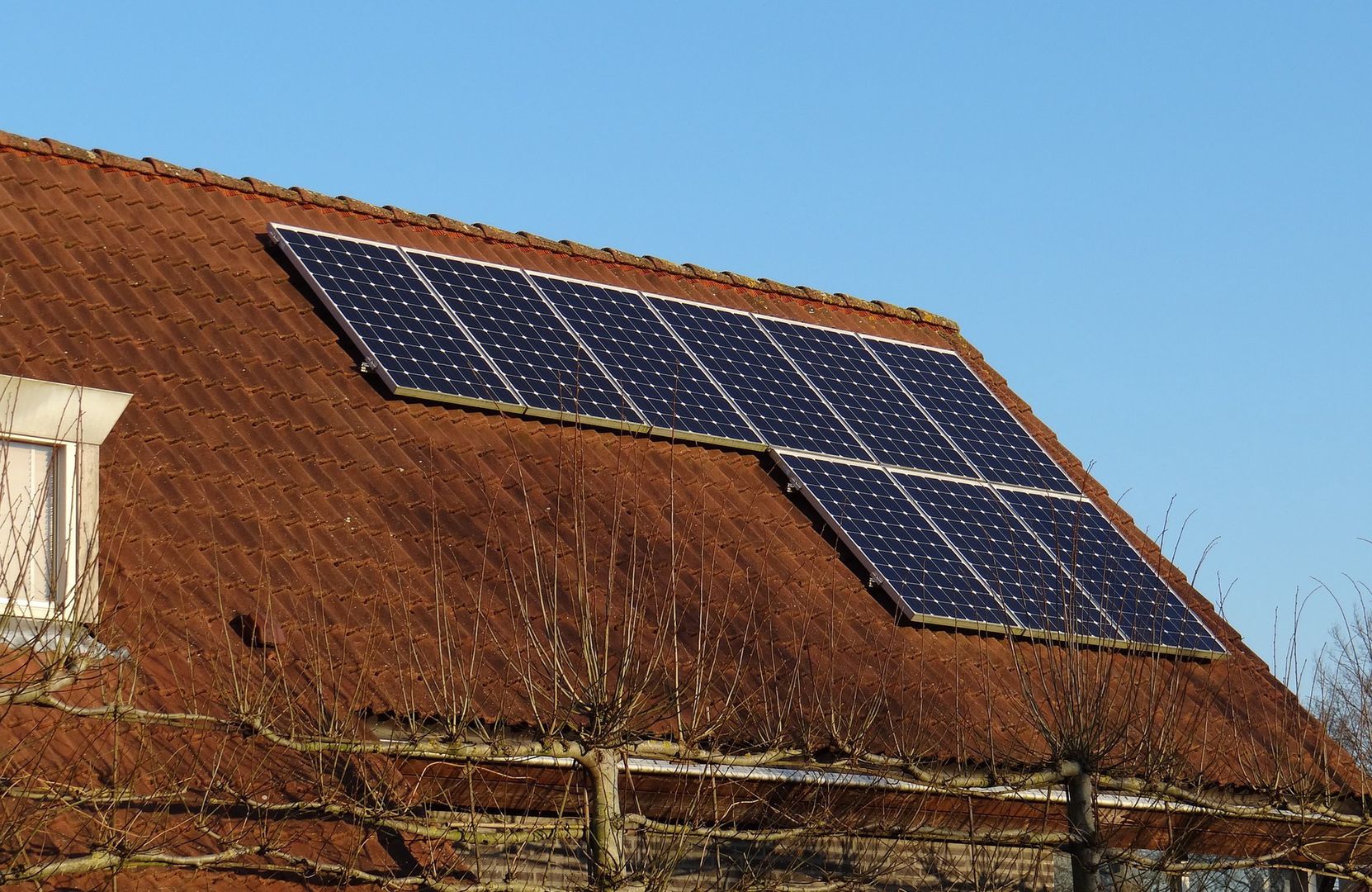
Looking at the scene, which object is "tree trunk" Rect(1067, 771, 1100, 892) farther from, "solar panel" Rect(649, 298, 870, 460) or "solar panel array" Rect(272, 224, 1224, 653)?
"solar panel" Rect(649, 298, 870, 460)

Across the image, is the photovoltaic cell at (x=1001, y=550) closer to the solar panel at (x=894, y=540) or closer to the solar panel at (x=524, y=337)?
the solar panel at (x=894, y=540)

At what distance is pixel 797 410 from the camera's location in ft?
54.3

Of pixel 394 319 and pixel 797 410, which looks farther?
pixel 797 410

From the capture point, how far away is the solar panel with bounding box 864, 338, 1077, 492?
17.2 meters

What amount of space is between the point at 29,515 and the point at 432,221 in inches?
295

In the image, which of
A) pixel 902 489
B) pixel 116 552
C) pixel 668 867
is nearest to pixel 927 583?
pixel 902 489

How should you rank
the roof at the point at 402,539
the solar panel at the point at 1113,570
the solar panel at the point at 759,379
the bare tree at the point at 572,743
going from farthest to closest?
the solar panel at the point at 759,379, the solar panel at the point at 1113,570, the roof at the point at 402,539, the bare tree at the point at 572,743

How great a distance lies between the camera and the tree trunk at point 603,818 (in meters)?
9.80

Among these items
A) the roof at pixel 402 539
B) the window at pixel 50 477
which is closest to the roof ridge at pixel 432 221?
the roof at pixel 402 539

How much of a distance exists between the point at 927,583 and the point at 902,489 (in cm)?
142

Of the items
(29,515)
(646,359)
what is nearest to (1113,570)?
(646,359)

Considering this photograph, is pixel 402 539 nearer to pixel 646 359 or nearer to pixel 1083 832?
pixel 646 359

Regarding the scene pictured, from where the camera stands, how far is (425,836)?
9.64 meters

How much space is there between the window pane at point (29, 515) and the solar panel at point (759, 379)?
6.84 metres
